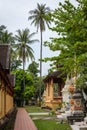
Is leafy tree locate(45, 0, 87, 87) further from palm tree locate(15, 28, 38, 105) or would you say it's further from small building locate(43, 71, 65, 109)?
palm tree locate(15, 28, 38, 105)

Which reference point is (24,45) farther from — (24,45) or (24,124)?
(24,124)

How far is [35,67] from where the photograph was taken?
92.2 meters

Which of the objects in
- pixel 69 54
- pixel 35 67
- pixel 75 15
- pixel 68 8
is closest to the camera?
pixel 75 15

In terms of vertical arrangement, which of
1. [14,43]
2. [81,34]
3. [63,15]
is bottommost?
[81,34]

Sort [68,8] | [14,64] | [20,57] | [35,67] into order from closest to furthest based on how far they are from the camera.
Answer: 1. [68,8]
2. [20,57]
3. [14,64]
4. [35,67]

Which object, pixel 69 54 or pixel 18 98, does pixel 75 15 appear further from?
pixel 18 98

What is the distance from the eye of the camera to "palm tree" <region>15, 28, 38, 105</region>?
67188mm

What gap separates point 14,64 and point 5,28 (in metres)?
9.17

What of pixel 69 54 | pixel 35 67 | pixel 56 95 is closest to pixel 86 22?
pixel 69 54

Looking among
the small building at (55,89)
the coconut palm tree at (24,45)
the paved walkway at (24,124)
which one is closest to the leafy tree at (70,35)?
the paved walkway at (24,124)

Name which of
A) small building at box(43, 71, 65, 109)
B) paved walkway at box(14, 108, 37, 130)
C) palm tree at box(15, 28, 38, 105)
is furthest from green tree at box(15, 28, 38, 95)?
paved walkway at box(14, 108, 37, 130)

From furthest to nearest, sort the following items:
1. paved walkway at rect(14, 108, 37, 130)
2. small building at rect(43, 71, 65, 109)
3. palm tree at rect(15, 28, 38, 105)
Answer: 1. palm tree at rect(15, 28, 38, 105)
2. small building at rect(43, 71, 65, 109)
3. paved walkway at rect(14, 108, 37, 130)

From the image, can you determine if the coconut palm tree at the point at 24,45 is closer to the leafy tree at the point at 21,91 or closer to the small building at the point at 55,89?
the leafy tree at the point at 21,91

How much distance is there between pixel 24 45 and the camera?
6762 centimetres
